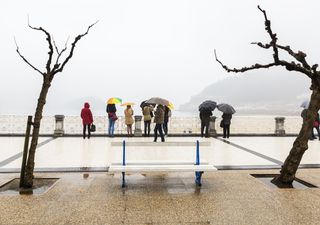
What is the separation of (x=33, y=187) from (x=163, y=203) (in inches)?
111

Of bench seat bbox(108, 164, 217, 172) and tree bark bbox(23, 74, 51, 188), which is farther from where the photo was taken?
tree bark bbox(23, 74, 51, 188)

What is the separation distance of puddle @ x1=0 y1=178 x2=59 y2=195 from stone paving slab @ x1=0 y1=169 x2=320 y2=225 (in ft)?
0.71

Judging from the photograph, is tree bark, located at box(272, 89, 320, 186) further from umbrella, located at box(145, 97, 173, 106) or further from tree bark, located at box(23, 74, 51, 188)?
umbrella, located at box(145, 97, 173, 106)

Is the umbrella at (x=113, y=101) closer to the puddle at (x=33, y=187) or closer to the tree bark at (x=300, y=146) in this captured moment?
the puddle at (x=33, y=187)

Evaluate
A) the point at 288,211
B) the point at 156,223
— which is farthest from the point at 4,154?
the point at 288,211

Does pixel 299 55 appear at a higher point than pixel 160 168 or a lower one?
higher

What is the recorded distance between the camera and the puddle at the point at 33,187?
7.05m

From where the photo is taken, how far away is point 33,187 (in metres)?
7.44

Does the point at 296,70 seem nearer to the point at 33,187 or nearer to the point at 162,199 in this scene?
the point at 162,199

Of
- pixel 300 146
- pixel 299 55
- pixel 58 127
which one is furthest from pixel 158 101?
pixel 299 55

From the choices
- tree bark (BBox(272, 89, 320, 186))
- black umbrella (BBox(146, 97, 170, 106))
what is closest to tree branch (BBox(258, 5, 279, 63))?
tree bark (BBox(272, 89, 320, 186))

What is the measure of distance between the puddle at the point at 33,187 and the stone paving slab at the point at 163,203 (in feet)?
0.71

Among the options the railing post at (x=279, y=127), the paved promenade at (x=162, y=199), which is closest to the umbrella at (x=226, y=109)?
the railing post at (x=279, y=127)

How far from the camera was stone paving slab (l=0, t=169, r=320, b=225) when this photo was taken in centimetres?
540
